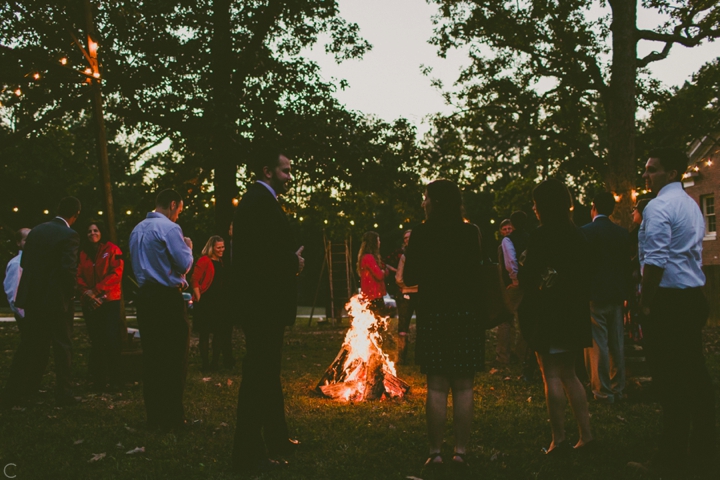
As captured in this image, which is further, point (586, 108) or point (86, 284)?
point (586, 108)

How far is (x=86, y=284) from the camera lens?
26.0ft

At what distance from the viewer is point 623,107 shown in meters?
13.1

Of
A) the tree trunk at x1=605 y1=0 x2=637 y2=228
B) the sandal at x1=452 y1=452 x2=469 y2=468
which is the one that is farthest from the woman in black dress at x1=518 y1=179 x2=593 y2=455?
the tree trunk at x1=605 y1=0 x2=637 y2=228

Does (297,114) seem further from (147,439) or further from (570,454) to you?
(570,454)

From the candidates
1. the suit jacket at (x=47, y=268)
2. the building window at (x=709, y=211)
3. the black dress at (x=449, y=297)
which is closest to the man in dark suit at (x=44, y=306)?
the suit jacket at (x=47, y=268)

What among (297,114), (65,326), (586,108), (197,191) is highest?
(586,108)

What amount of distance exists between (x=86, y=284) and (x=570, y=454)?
6.08 metres

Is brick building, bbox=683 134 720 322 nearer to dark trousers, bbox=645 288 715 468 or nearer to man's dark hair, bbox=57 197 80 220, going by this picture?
dark trousers, bbox=645 288 715 468

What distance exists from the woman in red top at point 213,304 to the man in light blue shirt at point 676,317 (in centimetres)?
652

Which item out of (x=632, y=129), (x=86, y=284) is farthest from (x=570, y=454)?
(x=632, y=129)

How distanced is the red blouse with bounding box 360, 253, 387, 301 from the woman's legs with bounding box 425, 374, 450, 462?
234 inches

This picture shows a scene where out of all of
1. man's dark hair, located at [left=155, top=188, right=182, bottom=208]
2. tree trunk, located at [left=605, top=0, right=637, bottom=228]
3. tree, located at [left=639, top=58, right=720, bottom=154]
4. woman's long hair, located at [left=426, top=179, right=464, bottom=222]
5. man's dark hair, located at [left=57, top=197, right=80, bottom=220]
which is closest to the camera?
woman's long hair, located at [left=426, top=179, right=464, bottom=222]

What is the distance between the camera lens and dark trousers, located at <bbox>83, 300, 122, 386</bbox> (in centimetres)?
784

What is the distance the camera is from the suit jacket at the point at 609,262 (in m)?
6.96
